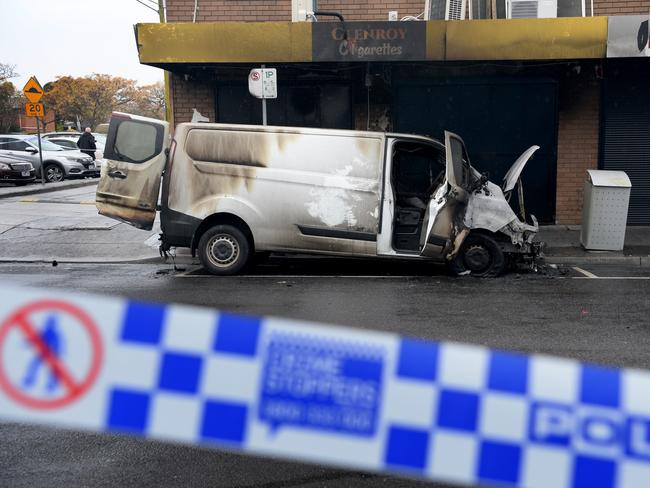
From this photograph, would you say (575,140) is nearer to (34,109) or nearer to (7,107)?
(34,109)

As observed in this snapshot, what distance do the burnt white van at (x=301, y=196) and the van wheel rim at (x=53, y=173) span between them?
16.0 m

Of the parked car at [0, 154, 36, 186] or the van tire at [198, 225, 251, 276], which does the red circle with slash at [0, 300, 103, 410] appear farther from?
the parked car at [0, 154, 36, 186]

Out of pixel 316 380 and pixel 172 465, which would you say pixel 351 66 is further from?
pixel 316 380

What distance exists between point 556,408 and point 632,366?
4033 millimetres

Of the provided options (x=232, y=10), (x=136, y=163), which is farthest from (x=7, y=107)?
(x=136, y=163)

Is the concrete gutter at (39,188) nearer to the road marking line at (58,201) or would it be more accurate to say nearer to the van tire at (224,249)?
the road marking line at (58,201)

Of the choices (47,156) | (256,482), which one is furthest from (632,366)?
(47,156)

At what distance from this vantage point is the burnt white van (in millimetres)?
9891

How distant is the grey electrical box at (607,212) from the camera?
11.7 meters

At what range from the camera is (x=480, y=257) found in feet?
33.1

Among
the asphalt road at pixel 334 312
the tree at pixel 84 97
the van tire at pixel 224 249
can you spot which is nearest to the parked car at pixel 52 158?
the asphalt road at pixel 334 312

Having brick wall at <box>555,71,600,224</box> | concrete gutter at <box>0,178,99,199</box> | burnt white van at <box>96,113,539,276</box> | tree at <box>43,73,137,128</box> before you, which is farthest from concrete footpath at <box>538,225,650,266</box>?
tree at <box>43,73,137,128</box>

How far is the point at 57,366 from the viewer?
214 centimetres

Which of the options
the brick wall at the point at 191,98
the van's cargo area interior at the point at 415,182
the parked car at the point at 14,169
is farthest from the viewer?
the parked car at the point at 14,169
